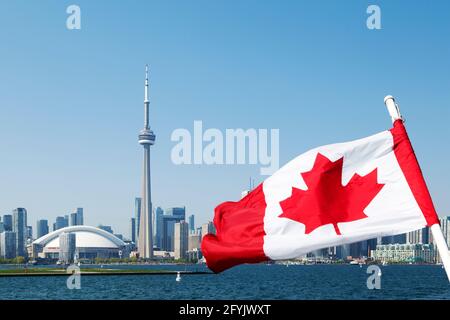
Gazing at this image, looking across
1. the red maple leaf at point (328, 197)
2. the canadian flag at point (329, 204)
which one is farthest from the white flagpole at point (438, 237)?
the red maple leaf at point (328, 197)

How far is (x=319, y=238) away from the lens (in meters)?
8.34

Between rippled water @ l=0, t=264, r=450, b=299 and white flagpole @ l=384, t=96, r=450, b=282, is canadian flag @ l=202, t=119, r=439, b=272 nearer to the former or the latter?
white flagpole @ l=384, t=96, r=450, b=282

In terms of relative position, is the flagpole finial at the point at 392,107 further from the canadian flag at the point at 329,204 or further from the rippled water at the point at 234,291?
the rippled water at the point at 234,291

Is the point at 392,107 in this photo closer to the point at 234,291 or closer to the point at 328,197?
the point at 328,197

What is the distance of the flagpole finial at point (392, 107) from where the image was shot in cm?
774

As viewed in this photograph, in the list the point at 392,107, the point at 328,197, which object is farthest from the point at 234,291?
the point at 392,107

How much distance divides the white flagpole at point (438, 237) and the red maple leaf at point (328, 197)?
1.07m

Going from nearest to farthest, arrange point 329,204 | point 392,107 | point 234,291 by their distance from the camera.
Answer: point 392,107 → point 329,204 → point 234,291

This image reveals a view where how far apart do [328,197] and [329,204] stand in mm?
114

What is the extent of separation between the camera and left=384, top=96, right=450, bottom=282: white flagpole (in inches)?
267

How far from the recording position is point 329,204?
859 cm
